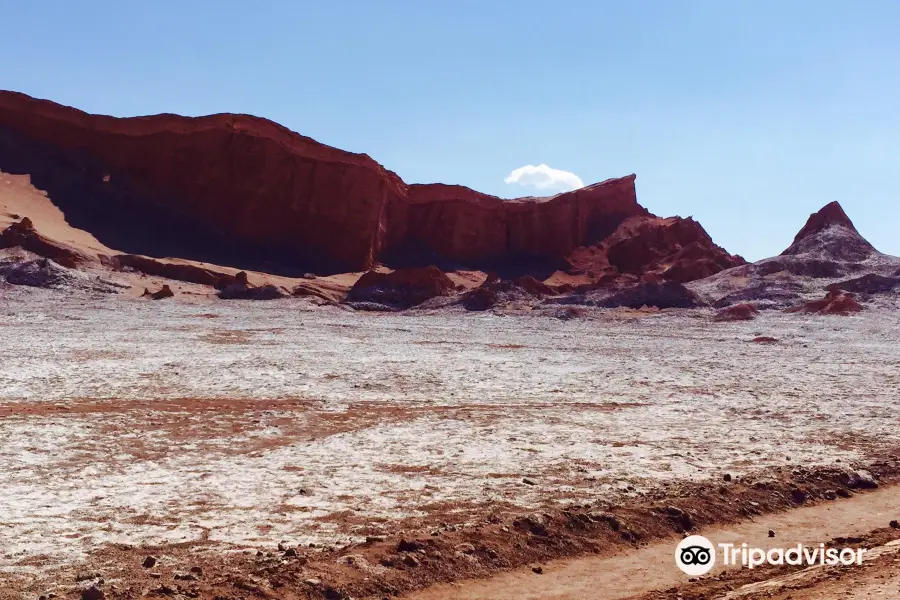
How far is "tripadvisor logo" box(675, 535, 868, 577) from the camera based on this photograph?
274 inches

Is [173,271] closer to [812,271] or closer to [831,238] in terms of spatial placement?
[812,271]

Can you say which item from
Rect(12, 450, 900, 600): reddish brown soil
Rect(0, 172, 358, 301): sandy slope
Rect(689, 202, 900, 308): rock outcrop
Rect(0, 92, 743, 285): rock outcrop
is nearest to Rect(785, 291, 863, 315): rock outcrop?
Rect(689, 202, 900, 308): rock outcrop

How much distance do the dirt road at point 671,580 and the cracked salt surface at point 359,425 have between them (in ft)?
3.72

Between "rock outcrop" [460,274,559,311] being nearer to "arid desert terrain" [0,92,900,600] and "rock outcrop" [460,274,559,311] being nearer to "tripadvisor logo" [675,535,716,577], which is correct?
"arid desert terrain" [0,92,900,600]

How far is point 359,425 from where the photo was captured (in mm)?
12273

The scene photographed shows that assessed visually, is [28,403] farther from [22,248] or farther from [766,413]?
[22,248]

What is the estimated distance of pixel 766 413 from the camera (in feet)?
46.5

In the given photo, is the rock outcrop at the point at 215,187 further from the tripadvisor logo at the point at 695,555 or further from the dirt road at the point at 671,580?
the dirt road at the point at 671,580

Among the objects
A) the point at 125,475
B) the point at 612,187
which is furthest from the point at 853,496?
the point at 612,187

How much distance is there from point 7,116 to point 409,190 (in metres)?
29.0

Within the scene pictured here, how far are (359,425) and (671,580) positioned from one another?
6400 millimetres

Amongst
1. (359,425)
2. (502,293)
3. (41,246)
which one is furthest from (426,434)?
(41,246)

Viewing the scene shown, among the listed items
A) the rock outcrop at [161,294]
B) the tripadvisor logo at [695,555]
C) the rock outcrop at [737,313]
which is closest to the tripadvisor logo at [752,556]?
the tripadvisor logo at [695,555]

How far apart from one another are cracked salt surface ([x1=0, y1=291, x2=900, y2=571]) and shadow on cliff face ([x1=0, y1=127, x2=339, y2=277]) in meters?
26.5
